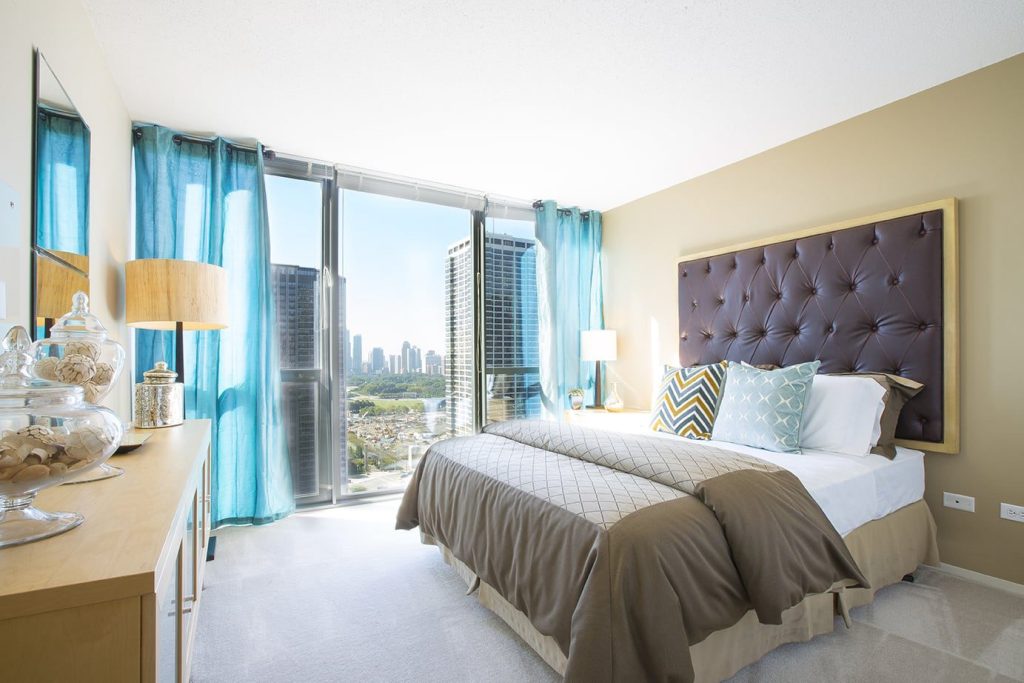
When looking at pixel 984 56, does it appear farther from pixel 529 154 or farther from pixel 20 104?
pixel 20 104

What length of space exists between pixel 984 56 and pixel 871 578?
2.41 m

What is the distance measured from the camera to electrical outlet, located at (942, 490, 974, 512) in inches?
92.6

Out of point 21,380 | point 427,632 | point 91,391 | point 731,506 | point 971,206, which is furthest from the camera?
point 971,206

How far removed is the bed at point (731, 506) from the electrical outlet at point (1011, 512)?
274 millimetres

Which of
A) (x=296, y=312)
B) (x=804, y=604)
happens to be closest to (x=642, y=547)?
(x=804, y=604)

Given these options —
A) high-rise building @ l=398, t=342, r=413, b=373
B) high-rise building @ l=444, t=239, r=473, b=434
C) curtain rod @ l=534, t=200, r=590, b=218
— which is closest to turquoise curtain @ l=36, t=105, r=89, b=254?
high-rise building @ l=398, t=342, r=413, b=373

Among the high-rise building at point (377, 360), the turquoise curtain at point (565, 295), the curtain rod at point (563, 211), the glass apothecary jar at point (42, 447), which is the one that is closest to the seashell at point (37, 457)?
the glass apothecary jar at point (42, 447)

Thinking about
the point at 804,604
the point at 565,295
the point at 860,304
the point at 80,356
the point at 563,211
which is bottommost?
the point at 804,604

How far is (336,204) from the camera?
352 cm

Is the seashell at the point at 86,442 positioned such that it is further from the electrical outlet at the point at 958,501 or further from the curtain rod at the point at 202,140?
the electrical outlet at the point at 958,501

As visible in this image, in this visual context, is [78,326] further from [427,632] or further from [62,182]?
[427,632]

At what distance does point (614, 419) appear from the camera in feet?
12.0

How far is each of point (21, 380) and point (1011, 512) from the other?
3541 mm

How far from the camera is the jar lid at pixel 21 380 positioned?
79cm
